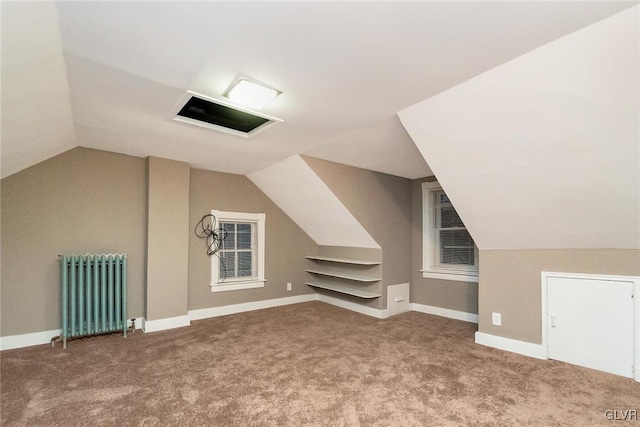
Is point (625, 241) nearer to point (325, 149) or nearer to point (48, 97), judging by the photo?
point (325, 149)

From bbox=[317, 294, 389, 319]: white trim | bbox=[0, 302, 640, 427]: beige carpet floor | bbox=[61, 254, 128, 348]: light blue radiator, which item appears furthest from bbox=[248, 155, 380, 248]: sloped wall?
bbox=[61, 254, 128, 348]: light blue radiator

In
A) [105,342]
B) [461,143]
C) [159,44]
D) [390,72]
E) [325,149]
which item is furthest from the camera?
[325,149]

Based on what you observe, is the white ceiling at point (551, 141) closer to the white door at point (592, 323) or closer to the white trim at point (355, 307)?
the white door at point (592, 323)

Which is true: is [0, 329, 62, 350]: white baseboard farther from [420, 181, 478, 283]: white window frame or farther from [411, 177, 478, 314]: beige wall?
[420, 181, 478, 283]: white window frame

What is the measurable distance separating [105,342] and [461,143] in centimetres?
407

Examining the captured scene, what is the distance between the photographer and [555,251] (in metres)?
2.90

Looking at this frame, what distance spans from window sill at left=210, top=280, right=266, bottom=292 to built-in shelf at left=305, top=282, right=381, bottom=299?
97cm

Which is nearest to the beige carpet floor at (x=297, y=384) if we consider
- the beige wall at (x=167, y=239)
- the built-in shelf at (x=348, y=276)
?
the beige wall at (x=167, y=239)

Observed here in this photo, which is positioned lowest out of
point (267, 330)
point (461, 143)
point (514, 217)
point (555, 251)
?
point (267, 330)

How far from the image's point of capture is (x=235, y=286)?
466cm

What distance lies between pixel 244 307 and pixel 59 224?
2.57 metres

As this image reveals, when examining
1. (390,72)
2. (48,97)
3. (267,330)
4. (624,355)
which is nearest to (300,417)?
(267,330)

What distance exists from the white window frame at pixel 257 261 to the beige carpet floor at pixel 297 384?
3.46 feet

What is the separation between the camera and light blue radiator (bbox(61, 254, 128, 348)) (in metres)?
3.22
